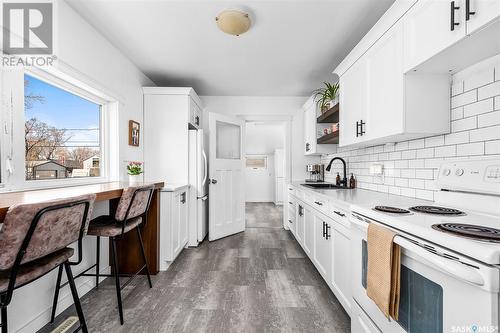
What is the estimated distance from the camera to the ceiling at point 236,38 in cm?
183

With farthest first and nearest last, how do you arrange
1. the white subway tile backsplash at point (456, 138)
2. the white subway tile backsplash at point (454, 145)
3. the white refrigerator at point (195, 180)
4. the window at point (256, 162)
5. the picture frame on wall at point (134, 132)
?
the window at point (256, 162)
the white refrigerator at point (195, 180)
the picture frame on wall at point (134, 132)
the white subway tile backsplash at point (456, 138)
the white subway tile backsplash at point (454, 145)

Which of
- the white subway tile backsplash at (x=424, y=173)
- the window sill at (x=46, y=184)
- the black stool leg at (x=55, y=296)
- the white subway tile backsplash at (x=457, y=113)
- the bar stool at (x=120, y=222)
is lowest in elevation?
the black stool leg at (x=55, y=296)

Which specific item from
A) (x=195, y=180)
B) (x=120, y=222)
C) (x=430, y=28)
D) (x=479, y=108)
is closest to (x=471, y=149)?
(x=479, y=108)

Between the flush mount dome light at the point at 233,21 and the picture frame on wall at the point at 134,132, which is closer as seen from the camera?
the flush mount dome light at the point at 233,21

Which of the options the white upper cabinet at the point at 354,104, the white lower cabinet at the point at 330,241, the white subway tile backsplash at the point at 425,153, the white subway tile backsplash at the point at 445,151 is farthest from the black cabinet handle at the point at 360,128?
the white lower cabinet at the point at 330,241

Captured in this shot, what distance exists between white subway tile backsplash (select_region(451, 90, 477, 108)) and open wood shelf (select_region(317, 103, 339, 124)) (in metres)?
1.20

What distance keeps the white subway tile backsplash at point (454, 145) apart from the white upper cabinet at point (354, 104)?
0.33 m

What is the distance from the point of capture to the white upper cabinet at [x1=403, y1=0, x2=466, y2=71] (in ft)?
3.57

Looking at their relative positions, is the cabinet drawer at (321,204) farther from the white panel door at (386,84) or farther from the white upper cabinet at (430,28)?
the white upper cabinet at (430,28)

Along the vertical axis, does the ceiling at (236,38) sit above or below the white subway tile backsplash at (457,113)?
above

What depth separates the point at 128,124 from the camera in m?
2.80

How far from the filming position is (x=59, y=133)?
200cm

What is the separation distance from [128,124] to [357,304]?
2.89 m

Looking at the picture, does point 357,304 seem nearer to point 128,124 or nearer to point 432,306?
point 432,306
